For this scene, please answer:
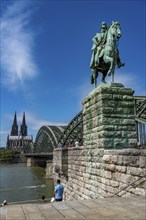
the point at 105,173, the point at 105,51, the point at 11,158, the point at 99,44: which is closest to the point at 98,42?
the point at 99,44

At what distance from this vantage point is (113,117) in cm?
1180

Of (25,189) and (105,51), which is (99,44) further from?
(25,189)

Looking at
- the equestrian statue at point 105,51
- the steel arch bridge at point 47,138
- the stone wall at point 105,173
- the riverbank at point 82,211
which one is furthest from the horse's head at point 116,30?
the steel arch bridge at point 47,138

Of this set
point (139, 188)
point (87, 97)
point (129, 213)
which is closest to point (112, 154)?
point (139, 188)

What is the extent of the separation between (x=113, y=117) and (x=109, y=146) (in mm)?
1191

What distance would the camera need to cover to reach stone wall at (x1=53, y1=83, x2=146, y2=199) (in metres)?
9.23

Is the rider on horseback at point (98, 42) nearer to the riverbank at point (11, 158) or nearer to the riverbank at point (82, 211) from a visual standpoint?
the riverbank at point (82, 211)

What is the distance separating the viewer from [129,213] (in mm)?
5520

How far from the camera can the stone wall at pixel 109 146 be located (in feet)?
30.3

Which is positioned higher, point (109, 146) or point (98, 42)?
point (98, 42)

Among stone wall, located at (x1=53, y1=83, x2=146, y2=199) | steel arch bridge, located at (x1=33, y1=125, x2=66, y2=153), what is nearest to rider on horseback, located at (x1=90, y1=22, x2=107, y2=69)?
stone wall, located at (x1=53, y1=83, x2=146, y2=199)

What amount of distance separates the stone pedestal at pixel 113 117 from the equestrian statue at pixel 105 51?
3.70 feet

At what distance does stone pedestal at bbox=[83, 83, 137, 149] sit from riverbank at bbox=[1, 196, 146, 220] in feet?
16.4

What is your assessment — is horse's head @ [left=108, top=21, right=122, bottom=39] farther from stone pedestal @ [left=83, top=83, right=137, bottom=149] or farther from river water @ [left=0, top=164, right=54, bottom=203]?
river water @ [left=0, top=164, right=54, bottom=203]
